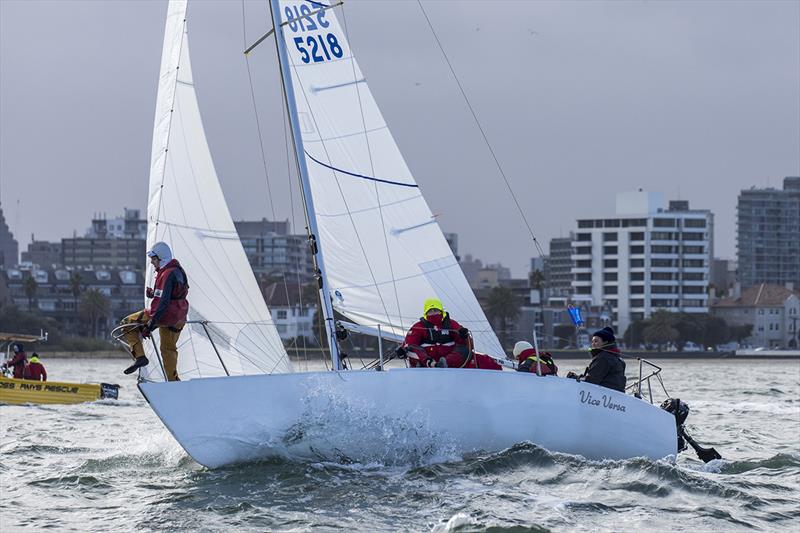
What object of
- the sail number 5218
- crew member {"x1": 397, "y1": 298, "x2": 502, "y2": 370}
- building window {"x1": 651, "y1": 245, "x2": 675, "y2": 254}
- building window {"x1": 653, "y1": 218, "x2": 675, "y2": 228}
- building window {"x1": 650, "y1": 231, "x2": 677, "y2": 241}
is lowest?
crew member {"x1": 397, "y1": 298, "x2": 502, "y2": 370}

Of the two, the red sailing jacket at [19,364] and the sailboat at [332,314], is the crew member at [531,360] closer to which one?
the sailboat at [332,314]

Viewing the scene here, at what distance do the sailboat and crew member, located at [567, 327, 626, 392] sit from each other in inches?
13.1

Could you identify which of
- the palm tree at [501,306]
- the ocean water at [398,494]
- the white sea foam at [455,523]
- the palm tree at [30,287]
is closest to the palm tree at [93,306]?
the palm tree at [30,287]

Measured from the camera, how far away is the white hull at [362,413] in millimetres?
12891

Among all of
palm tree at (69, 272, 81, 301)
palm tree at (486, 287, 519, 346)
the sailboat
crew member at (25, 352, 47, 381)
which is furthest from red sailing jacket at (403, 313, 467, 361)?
Result: palm tree at (69, 272, 81, 301)

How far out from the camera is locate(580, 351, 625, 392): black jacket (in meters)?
14.3

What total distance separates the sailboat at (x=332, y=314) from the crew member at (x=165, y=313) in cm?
17

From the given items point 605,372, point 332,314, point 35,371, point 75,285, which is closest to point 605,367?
point 605,372

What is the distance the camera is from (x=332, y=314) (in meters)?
14.6

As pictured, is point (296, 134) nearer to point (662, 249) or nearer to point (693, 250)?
point (662, 249)

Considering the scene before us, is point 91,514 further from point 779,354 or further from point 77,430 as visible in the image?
point 779,354

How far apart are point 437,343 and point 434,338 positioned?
0.06 metres

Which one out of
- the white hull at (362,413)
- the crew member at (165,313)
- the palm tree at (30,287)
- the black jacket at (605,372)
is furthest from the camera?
the palm tree at (30,287)

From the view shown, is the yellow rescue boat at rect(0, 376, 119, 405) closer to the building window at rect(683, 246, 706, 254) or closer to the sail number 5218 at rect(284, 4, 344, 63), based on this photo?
the sail number 5218 at rect(284, 4, 344, 63)
